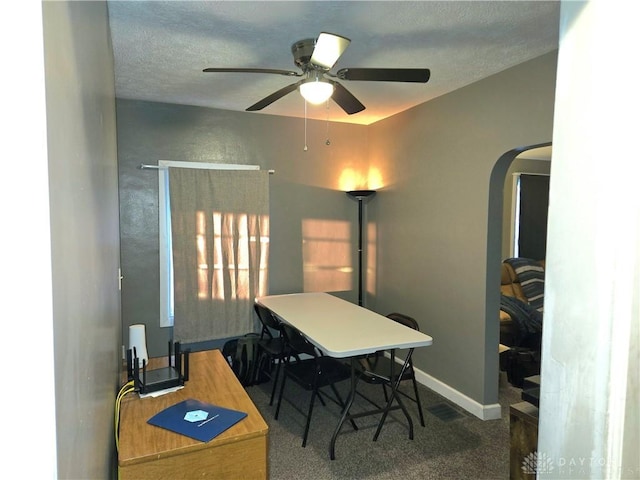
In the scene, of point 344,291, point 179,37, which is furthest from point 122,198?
point 344,291

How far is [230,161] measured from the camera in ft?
12.4

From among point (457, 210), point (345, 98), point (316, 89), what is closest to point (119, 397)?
point (316, 89)

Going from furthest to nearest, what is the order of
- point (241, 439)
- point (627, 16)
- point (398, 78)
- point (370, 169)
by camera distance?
point (370, 169) → point (398, 78) → point (241, 439) → point (627, 16)

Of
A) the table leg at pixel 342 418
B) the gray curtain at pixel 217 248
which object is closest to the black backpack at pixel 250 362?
the gray curtain at pixel 217 248

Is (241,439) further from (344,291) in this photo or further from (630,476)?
(344,291)

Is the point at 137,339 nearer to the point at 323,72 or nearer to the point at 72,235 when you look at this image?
the point at 72,235

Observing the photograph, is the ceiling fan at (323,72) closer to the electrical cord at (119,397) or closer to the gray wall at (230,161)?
the electrical cord at (119,397)

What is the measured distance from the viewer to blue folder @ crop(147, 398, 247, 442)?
1523mm

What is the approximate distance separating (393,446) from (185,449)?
64.0 inches

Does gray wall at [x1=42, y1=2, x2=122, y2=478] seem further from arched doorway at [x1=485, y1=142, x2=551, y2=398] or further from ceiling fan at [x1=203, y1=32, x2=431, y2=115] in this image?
arched doorway at [x1=485, y1=142, x2=551, y2=398]

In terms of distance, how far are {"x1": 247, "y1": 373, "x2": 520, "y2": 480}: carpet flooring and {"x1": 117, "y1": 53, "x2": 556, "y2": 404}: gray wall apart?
0.31 metres

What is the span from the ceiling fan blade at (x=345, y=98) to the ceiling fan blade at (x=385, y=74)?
0.17 m

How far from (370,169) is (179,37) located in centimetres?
253

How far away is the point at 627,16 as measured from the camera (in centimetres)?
79
